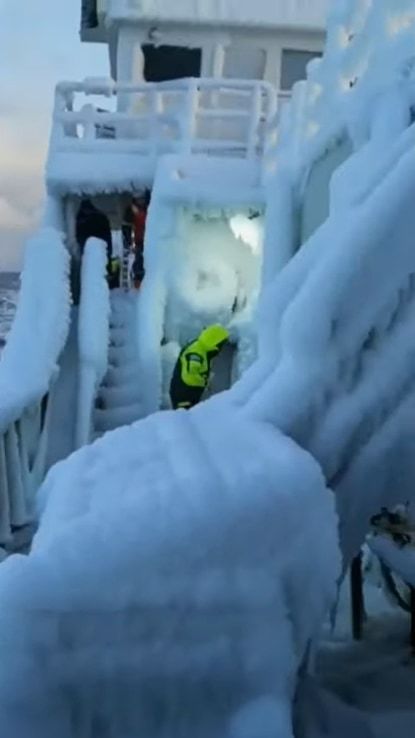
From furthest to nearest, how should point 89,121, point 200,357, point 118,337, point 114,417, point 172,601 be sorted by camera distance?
point 89,121
point 118,337
point 200,357
point 114,417
point 172,601

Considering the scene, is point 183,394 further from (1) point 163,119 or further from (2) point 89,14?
(2) point 89,14

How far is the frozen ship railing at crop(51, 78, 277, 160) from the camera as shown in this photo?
12.9 metres

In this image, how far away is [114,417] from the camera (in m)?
10.4

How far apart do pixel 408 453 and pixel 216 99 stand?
13.0 meters

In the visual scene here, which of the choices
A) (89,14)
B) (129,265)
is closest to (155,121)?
(129,265)

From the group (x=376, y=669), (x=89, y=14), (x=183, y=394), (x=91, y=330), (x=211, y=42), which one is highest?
(x=211, y=42)

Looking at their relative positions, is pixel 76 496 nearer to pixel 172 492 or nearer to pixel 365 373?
pixel 172 492

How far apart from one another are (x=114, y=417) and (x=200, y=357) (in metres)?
1.06

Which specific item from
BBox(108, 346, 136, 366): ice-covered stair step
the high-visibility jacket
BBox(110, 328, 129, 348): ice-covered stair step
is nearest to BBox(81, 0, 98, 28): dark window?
BBox(110, 328, 129, 348): ice-covered stair step

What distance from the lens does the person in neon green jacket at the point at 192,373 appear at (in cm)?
1062

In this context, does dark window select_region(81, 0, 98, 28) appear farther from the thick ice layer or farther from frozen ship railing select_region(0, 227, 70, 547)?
the thick ice layer

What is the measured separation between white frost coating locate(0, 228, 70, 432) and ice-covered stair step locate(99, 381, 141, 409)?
Answer: 2.14 ft

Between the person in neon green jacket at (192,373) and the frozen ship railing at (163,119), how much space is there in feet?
9.32

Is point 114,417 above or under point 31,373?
under
